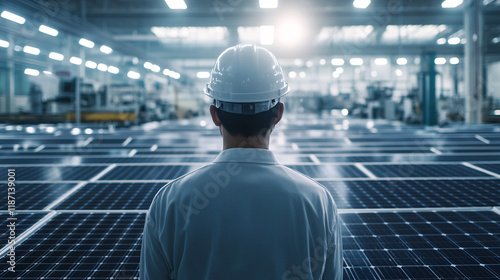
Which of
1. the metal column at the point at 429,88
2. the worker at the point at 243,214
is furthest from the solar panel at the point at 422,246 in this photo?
the metal column at the point at 429,88

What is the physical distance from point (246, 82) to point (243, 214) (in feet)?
1.54

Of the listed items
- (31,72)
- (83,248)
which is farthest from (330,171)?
(31,72)

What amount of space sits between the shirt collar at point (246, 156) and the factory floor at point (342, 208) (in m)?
1.06

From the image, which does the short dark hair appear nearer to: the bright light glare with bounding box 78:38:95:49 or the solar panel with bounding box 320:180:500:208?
the solar panel with bounding box 320:180:500:208

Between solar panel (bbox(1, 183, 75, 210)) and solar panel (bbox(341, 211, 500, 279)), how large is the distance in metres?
2.47

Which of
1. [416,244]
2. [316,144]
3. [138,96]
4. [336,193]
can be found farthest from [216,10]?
[416,244]

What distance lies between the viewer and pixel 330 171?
13.9 ft

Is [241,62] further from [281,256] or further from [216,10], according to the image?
[216,10]

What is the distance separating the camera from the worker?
1.15m

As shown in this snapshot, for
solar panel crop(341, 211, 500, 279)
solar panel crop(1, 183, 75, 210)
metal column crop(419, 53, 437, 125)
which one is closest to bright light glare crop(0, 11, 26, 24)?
solar panel crop(1, 183, 75, 210)

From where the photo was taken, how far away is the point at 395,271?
1960 millimetres

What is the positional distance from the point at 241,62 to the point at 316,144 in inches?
230
